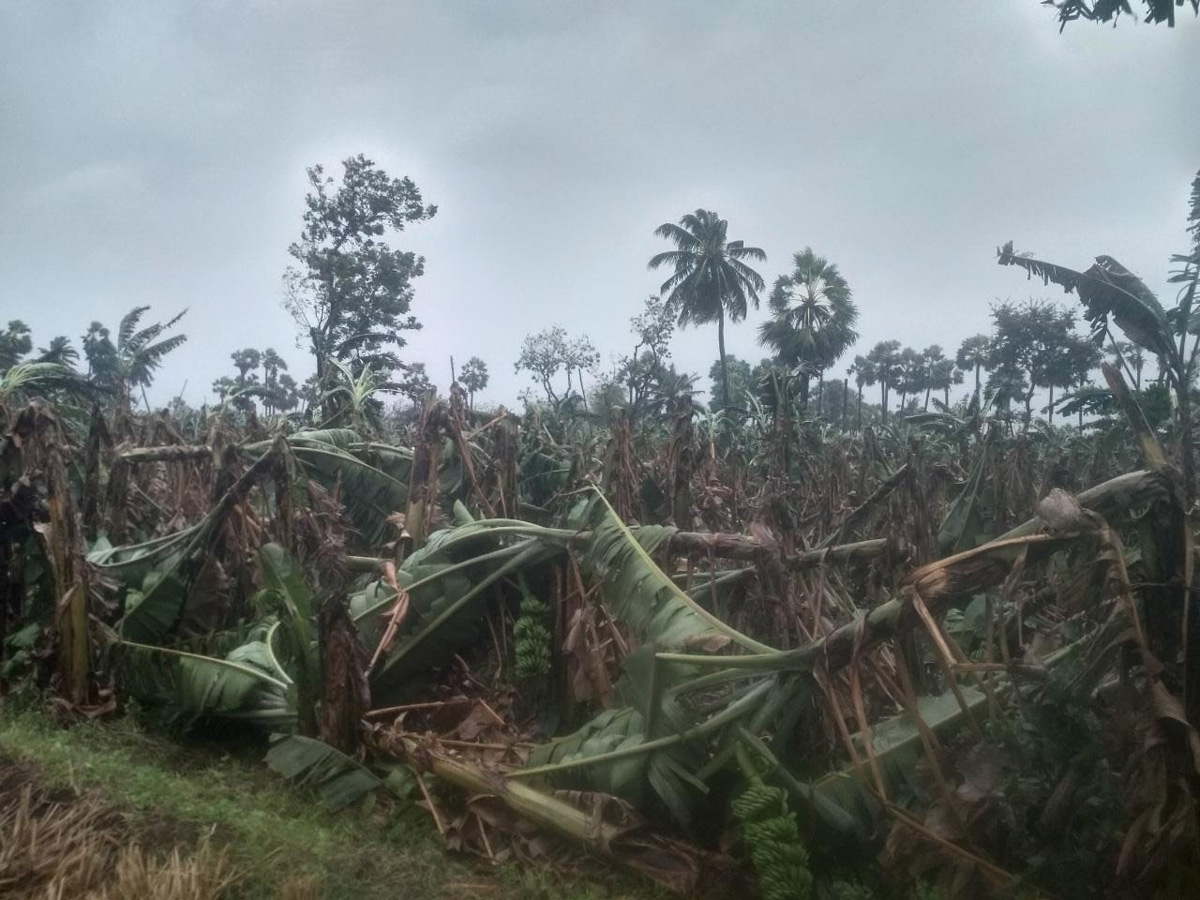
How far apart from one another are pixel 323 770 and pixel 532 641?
4.29 feet

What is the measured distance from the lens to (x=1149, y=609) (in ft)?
9.41

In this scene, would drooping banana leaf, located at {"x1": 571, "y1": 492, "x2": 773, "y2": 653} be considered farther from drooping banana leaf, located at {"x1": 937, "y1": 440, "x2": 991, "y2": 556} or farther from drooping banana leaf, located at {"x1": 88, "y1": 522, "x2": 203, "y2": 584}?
drooping banana leaf, located at {"x1": 88, "y1": 522, "x2": 203, "y2": 584}

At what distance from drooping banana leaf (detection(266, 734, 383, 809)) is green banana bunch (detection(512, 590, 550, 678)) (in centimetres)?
102

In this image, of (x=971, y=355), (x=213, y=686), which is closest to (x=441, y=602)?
(x=213, y=686)

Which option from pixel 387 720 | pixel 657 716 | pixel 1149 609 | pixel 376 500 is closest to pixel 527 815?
pixel 657 716

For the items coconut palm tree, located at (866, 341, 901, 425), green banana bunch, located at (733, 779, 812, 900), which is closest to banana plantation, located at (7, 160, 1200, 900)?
green banana bunch, located at (733, 779, 812, 900)

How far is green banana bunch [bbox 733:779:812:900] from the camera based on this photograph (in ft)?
10.4

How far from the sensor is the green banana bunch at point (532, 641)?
5219mm

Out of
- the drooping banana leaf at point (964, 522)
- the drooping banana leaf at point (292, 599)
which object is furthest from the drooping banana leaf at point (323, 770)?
the drooping banana leaf at point (964, 522)

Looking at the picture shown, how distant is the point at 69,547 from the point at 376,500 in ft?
8.69

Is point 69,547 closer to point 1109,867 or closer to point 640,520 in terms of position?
point 640,520

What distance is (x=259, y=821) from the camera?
4.16 meters

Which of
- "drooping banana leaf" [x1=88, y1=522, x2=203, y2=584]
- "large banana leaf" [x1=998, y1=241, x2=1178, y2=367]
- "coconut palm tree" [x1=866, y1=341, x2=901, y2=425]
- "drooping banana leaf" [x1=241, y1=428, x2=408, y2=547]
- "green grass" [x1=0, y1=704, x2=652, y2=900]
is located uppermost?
"coconut palm tree" [x1=866, y1=341, x2=901, y2=425]

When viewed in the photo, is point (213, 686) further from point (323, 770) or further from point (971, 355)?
point (971, 355)
